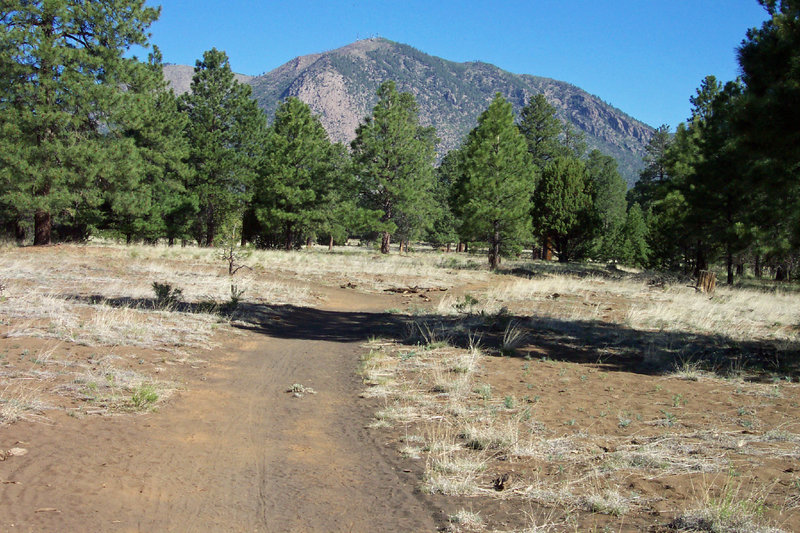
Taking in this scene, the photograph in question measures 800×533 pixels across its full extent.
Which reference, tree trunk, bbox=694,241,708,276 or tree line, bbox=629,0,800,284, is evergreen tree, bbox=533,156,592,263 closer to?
tree line, bbox=629,0,800,284

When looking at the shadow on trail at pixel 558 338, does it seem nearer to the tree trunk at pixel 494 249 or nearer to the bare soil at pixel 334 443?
the bare soil at pixel 334 443

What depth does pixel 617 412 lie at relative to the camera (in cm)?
742

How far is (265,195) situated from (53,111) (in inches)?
680

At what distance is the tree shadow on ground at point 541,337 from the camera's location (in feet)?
35.0

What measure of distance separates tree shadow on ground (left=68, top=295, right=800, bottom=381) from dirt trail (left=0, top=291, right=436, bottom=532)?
500 cm

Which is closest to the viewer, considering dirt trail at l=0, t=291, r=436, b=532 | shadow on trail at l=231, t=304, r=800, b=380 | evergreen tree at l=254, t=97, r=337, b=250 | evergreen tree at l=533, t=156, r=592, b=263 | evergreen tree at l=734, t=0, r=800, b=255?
dirt trail at l=0, t=291, r=436, b=532

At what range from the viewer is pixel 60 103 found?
25672mm

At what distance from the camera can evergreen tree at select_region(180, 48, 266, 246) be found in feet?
130

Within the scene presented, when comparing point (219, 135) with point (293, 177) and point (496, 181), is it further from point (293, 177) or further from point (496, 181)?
point (496, 181)

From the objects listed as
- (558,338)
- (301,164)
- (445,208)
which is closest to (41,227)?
(301,164)

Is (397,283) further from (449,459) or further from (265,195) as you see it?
(449,459)

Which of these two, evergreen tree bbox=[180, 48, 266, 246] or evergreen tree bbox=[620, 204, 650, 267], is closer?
evergreen tree bbox=[180, 48, 266, 246]

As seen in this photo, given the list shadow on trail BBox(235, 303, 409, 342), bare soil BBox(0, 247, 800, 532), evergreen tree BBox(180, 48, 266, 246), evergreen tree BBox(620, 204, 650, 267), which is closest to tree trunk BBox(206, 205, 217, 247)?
evergreen tree BBox(180, 48, 266, 246)

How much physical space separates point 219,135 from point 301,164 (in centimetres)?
604
